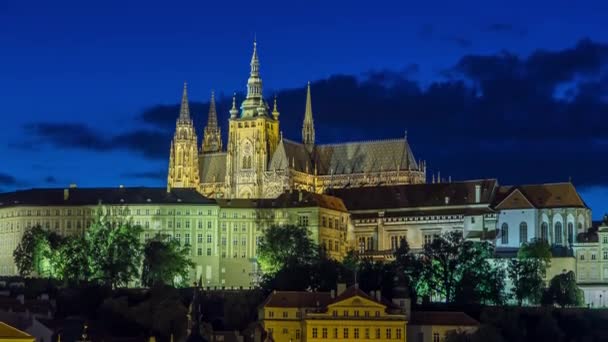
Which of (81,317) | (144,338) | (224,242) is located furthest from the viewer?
(224,242)

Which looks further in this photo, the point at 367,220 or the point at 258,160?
the point at 258,160

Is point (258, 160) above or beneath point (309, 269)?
above

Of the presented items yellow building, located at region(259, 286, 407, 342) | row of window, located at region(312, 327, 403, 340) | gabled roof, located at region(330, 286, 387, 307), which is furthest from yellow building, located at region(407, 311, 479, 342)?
gabled roof, located at region(330, 286, 387, 307)

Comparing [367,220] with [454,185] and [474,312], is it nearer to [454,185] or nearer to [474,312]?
[454,185]

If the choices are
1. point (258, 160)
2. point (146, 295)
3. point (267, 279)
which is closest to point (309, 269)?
point (267, 279)

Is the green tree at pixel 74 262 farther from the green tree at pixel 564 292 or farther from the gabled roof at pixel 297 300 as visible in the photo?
the green tree at pixel 564 292

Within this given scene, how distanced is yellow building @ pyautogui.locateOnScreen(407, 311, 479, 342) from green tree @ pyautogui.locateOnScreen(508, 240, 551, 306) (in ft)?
85.4

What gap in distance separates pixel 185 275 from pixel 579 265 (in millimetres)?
39544

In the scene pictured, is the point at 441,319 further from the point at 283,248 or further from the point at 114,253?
the point at 114,253

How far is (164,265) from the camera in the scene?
157250mm

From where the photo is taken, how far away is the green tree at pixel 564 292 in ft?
468

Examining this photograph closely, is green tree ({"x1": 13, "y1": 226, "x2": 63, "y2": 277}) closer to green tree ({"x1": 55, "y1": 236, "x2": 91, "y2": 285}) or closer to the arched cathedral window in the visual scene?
green tree ({"x1": 55, "y1": 236, "x2": 91, "y2": 285})

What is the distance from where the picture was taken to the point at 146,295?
137625 mm

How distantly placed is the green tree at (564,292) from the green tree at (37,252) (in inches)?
1921
